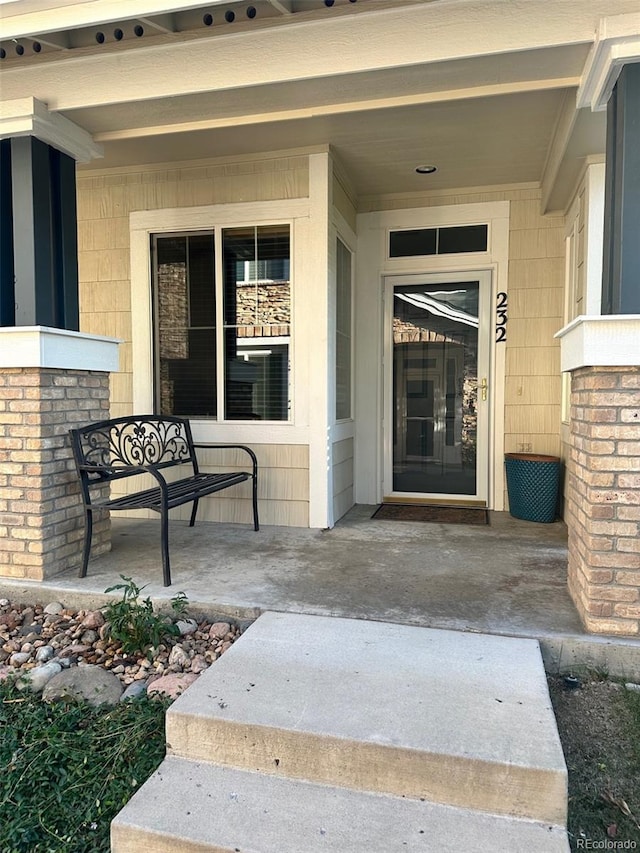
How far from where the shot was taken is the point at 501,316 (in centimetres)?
450

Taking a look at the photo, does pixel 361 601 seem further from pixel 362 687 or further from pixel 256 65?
pixel 256 65

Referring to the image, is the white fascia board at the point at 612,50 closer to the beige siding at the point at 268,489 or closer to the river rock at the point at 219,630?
the beige siding at the point at 268,489

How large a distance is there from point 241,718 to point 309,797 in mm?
280

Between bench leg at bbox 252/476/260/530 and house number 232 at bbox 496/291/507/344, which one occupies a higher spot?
house number 232 at bbox 496/291/507/344

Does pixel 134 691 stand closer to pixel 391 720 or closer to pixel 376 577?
pixel 391 720

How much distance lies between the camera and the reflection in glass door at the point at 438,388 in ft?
15.3

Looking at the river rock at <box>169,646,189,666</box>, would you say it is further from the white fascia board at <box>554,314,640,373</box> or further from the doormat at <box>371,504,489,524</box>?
the doormat at <box>371,504,489,524</box>

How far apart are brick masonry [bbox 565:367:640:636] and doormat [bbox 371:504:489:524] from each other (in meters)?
1.88

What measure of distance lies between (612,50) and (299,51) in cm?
130

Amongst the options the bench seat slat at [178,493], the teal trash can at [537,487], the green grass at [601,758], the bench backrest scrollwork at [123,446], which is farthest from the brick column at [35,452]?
the teal trash can at [537,487]

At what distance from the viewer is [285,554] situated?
328 centimetres

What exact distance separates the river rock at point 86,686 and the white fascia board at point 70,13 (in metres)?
2.64

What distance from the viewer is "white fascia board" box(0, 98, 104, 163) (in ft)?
9.48

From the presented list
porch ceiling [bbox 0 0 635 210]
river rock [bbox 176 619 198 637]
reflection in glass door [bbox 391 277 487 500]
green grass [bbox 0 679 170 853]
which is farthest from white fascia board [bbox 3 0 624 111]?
green grass [bbox 0 679 170 853]
